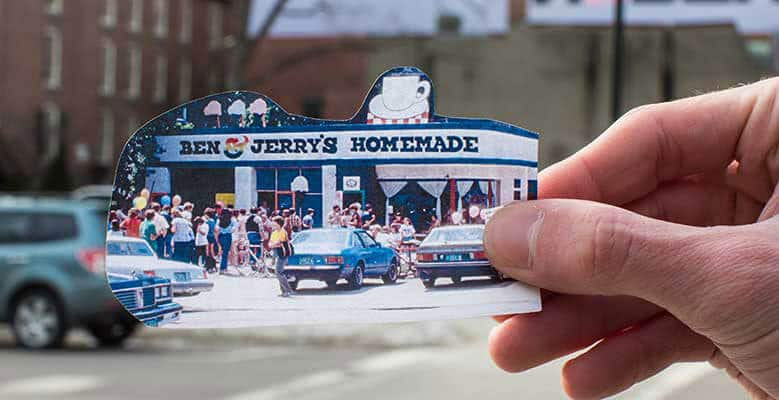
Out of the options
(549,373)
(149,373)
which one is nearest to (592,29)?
(549,373)

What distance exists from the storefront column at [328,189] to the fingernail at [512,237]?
154 millimetres

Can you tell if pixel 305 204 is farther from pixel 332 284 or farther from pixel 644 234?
pixel 644 234

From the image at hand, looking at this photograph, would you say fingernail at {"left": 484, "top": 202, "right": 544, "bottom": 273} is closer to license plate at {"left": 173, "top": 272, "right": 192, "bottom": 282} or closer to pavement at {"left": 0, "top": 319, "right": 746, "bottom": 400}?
license plate at {"left": 173, "top": 272, "right": 192, "bottom": 282}

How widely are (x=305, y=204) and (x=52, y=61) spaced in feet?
103

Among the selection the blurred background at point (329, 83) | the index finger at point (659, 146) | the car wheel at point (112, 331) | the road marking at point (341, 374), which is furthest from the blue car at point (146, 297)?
the car wheel at point (112, 331)

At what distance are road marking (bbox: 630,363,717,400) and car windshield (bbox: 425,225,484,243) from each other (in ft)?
24.2

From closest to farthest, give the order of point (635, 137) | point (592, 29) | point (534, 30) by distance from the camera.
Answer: point (635, 137) < point (592, 29) < point (534, 30)

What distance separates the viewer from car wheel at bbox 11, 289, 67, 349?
462 inches

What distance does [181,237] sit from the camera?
1114 mm

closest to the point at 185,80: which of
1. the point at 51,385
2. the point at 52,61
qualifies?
the point at 52,61

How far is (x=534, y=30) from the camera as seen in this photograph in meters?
16.7

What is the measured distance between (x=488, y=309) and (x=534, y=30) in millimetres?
15902

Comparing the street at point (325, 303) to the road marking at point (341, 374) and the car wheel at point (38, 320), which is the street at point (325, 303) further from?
the car wheel at point (38, 320)

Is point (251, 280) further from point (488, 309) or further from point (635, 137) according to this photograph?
point (635, 137)
